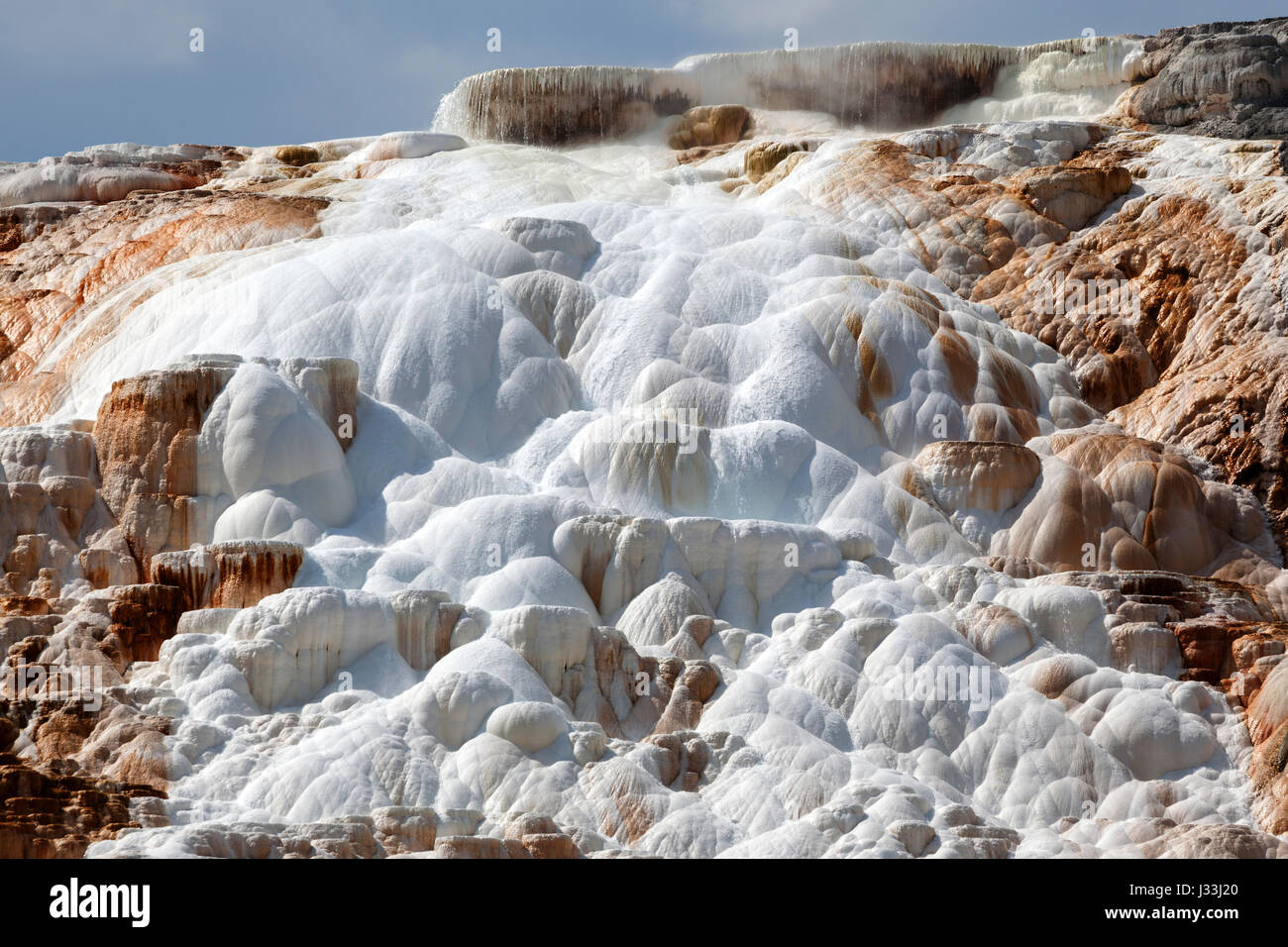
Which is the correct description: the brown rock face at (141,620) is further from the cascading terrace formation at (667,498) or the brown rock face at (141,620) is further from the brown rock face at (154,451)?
the brown rock face at (154,451)

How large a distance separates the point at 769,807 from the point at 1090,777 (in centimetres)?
249

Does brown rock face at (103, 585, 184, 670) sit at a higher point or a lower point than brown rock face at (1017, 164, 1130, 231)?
lower

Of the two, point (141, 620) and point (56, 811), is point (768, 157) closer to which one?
point (141, 620)

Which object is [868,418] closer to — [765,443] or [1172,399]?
[765,443]

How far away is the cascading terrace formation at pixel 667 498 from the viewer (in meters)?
10.9

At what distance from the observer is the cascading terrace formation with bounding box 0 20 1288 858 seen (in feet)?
35.9

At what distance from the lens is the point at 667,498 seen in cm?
1480

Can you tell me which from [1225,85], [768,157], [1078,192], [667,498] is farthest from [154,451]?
[1225,85]

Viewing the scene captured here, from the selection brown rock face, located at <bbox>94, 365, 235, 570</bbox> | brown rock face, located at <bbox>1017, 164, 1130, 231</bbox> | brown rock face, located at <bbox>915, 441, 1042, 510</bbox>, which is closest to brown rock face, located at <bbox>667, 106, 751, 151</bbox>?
brown rock face, located at <bbox>1017, 164, 1130, 231</bbox>

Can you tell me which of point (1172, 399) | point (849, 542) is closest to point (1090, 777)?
point (849, 542)

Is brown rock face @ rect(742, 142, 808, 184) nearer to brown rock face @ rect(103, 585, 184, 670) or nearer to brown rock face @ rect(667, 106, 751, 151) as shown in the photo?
brown rock face @ rect(667, 106, 751, 151)

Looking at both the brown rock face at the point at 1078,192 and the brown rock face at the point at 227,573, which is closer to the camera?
the brown rock face at the point at 227,573

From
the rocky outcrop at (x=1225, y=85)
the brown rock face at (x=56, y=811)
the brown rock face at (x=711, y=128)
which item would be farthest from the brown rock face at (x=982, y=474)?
the brown rock face at (x=711, y=128)

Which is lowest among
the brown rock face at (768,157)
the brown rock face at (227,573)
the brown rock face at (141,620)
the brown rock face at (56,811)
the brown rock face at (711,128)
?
the brown rock face at (56,811)
